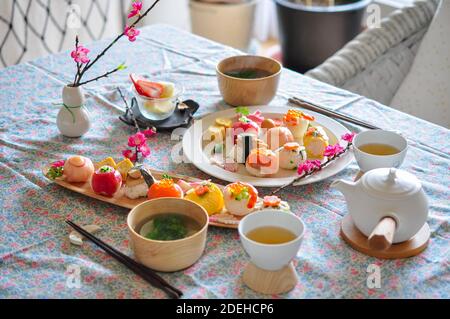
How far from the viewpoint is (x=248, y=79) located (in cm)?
150

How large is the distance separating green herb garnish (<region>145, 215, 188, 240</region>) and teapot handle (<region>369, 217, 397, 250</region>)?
0.98ft

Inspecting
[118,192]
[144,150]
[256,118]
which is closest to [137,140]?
[144,150]

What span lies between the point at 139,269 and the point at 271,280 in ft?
0.69

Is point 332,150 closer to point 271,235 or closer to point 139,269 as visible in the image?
point 271,235

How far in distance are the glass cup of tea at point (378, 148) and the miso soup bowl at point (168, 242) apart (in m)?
0.36

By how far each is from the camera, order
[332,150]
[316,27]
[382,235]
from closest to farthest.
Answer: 1. [382,235]
2. [332,150]
3. [316,27]

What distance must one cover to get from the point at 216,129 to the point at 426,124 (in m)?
0.51

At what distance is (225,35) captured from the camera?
3207mm

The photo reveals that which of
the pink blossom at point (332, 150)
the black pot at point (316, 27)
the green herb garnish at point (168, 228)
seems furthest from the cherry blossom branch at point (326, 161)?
the black pot at point (316, 27)

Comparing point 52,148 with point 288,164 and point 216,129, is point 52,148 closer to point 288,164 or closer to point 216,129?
point 216,129

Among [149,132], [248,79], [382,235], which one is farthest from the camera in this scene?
[248,79]

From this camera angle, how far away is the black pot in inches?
114

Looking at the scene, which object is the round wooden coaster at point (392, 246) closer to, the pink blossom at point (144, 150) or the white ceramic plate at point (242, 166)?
the white ceramic plate at point (242, 166)
